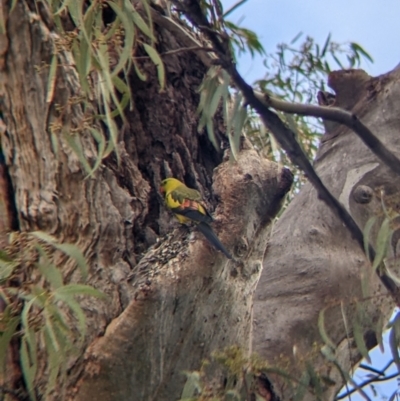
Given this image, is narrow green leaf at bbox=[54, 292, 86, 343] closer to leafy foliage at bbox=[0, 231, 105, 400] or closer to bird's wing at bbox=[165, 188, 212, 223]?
leafy foliage at bbox=[0, 231, 105, 400]

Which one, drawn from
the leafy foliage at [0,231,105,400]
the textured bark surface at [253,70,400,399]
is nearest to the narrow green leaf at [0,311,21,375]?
the leafy foliage at [0,231,105,400]

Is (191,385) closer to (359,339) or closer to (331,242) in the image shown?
(359,339)

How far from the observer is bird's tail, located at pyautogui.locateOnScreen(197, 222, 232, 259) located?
5.37 feet

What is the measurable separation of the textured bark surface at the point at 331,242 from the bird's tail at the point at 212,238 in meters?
0.30

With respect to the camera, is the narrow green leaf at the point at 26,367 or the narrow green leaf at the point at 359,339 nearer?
the narrow green leaf at the point at 26,367

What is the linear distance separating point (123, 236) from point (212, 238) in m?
0.19

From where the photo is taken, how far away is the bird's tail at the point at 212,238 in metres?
1.64

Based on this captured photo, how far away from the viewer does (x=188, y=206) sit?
1.83 m

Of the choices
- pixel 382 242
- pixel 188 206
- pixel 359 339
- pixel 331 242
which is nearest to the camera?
pixel 382 242

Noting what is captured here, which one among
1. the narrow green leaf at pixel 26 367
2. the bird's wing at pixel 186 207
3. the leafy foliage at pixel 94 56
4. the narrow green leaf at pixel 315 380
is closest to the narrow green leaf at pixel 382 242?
the narrow green leaf at pixel 315 380

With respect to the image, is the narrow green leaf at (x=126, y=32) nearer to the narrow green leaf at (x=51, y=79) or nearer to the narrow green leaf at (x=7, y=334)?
the narrow green leaf at (x=51, y=79)

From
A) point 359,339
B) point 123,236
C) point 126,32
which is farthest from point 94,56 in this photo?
point 359,339

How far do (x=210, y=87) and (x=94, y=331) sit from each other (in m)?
0.55

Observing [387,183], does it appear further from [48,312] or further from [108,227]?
[48,312]
